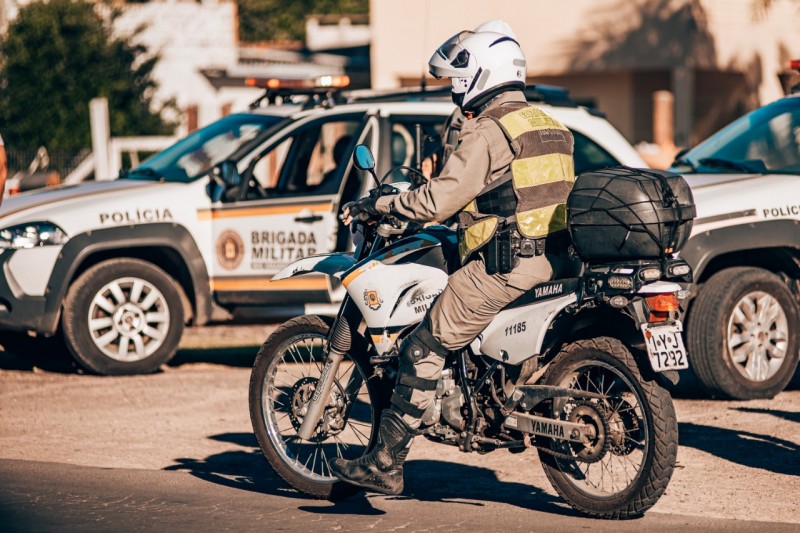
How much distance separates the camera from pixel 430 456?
24.3 ft

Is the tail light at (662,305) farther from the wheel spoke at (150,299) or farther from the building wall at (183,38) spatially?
the building wall at (183,38)

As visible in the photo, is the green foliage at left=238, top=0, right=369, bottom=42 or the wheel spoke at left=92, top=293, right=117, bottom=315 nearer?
the wheel spoke at left=92, top=293, right=117, bottom=315

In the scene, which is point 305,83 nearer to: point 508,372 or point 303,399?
point 303,399

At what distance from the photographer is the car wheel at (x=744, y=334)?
834 cm

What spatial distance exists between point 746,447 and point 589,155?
3487mm

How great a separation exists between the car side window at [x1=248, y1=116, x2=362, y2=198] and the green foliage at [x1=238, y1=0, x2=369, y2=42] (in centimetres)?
4328

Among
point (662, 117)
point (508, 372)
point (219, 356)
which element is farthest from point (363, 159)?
point (662, 117)

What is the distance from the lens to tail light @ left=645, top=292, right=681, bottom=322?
544cm

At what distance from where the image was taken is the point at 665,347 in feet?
17.6

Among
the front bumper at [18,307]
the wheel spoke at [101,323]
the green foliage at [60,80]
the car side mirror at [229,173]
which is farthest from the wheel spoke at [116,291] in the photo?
the green foliage at [60,80]

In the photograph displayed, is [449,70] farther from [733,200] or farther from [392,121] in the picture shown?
[392,121]

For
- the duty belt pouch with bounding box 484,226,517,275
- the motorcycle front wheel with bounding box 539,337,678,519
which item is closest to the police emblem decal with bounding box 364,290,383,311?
the duty belt pouch with bounding box 484,226,517,275

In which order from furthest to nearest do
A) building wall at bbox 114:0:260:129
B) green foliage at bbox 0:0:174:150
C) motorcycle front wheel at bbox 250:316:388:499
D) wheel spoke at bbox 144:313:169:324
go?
building wall at bbox 114:0:260:129
green foliage at bbox 0:0:174:150
wheel spoke at bbox 144:313:169:324
motorcycle front wheel at bbox 250:316:388:499

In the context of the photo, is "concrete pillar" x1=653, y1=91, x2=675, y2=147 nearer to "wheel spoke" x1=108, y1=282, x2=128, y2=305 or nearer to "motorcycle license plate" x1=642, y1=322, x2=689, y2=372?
"wheel spoke" x1=108, y1=282, x2=128, y2=305
